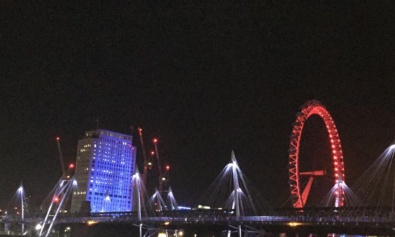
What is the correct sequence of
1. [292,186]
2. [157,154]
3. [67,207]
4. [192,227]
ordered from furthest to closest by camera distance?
[67,207] < [157,154] < [192,227] < [292,186]

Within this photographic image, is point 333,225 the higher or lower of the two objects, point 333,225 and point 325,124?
the lower

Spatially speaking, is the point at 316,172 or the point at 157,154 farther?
the point at 157,154

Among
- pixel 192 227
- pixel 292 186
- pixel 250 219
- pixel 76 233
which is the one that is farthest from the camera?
pixel 76 233

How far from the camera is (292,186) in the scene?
3428 inches

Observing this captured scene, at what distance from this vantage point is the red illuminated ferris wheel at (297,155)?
271 feet

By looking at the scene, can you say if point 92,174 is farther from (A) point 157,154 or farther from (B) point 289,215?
(B) point 289,215

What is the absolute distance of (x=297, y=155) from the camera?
87.9m

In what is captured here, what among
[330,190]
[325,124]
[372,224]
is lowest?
[372,224]

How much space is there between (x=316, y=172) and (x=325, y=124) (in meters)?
8.83

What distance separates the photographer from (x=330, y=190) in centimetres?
8281

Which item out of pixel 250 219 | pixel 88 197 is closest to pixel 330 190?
pixel 250 219

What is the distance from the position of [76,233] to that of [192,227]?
4308 cm

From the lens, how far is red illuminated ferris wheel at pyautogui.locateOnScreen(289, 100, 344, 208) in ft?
271

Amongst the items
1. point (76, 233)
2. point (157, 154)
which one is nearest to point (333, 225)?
point (76, 233)
